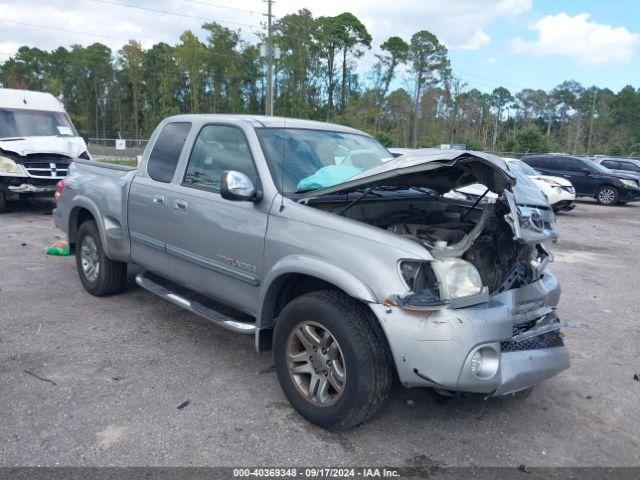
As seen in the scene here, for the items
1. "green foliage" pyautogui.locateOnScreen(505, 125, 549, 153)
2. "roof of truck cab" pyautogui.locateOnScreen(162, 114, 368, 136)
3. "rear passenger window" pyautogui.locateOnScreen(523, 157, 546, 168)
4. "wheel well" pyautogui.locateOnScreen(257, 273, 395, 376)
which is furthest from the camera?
"green foliage" pyautogui.locateOnScreen(505, 125, 549, 153)

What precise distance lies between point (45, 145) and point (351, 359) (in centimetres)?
1074

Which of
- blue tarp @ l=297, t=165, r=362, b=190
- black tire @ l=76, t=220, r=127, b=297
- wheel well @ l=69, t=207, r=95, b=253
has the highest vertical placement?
blue tarp @ l=297, t=165, r=362, b=190

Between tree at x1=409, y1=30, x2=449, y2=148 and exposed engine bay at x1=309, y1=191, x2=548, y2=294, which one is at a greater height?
tree at x1=409, y1=30, x2=449, y2=148

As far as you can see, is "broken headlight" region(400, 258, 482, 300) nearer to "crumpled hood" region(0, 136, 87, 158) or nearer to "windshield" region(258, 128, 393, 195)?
"windshield" region(258, 128, 393, 195)

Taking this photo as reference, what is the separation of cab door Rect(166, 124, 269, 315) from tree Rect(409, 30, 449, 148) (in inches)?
2102

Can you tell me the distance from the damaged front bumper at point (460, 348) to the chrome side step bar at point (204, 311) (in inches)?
46.2

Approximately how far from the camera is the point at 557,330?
358 cm

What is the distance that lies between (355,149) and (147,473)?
2.97m

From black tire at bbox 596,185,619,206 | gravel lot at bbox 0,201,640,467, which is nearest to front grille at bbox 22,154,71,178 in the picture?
gravel lot at bbox 0,201,640,467

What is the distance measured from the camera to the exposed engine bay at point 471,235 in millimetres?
3430

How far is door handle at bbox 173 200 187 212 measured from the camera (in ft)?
14.4

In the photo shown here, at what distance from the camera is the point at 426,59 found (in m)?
56.6

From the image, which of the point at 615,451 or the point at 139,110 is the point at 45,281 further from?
the point at 139,110

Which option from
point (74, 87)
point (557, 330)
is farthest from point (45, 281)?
point (74, 87)
